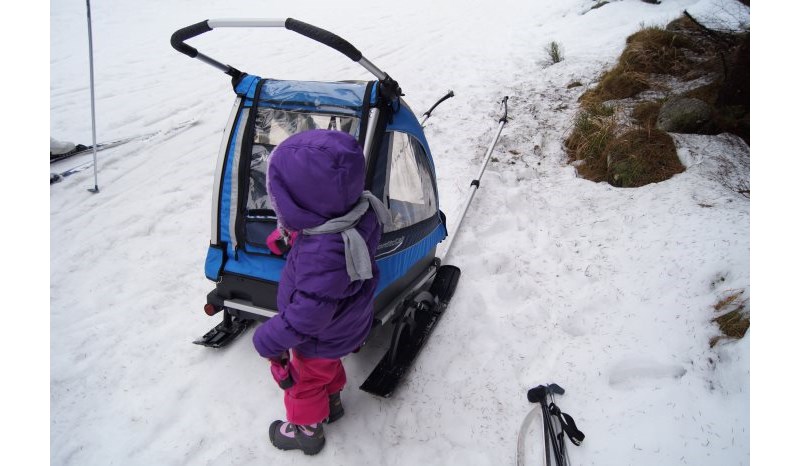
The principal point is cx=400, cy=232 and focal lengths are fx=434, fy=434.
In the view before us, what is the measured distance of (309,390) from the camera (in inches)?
103

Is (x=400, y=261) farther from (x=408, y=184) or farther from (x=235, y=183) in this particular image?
(x=235, y=183)

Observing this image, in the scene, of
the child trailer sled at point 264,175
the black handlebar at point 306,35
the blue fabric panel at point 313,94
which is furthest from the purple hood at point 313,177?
the blue fabric panel at point 313,94

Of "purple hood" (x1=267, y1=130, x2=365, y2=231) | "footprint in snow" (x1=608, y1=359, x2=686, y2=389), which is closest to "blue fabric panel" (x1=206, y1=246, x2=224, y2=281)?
"purple hood" (x1=267, y1=130, x2=365, y2=231)

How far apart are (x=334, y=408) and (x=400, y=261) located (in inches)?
42.8

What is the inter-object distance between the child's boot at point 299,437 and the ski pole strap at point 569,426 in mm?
1483

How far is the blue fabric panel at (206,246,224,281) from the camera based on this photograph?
295cm

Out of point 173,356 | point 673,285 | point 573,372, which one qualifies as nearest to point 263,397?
point 173,356

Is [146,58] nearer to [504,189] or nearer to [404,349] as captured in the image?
[504,189]

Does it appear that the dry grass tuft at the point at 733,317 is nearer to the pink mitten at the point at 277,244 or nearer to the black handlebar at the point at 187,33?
the pink mitten at the point at 277,244

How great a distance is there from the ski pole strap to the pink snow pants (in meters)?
1.42

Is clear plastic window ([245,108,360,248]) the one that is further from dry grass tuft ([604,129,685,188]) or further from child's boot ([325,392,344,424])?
dry grass tuft ([604,129,685,188])

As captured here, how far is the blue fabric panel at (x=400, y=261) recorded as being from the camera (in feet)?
9.82

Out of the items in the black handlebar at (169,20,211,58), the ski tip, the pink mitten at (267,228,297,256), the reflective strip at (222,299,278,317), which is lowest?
the ski tip

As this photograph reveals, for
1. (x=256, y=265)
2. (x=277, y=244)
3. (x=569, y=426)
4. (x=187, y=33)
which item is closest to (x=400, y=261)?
(x=277, y=244)
